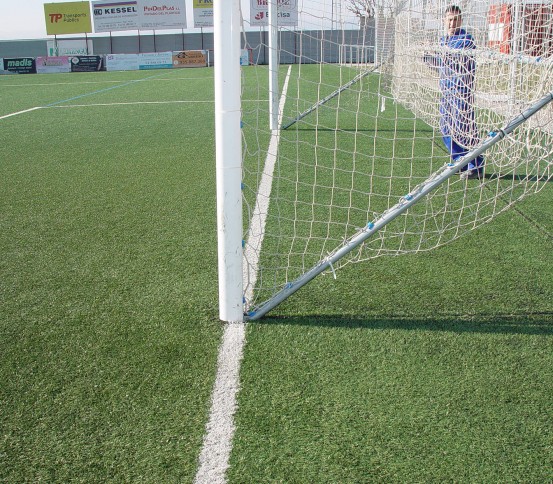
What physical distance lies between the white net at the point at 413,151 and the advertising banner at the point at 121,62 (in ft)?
79.2

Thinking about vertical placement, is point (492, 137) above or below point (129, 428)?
above

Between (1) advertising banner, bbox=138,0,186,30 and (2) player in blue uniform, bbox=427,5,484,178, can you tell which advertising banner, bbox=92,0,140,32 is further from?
(2) player in blue uniform, bbox=427,5,484,178

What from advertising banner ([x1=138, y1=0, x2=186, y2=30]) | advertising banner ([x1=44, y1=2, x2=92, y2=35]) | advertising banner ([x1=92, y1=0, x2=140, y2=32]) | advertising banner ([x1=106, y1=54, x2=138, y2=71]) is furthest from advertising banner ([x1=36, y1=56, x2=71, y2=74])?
advertising banner ([x1=44, y1=2, x2=92, y2=35])

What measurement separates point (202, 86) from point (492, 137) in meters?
16.4

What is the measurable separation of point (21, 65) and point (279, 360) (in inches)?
1332

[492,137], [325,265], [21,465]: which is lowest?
[21,465]

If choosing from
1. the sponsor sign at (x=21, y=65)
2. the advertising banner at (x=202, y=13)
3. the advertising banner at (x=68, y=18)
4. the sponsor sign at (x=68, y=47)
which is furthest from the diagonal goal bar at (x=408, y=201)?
the advertising banner at (x=68, y=18)

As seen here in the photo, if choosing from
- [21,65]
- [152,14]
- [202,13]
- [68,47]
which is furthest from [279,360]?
[68,47]

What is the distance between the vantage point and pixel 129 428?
244cm

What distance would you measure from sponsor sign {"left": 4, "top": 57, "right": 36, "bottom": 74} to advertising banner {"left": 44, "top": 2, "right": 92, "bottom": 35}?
8.30 metres

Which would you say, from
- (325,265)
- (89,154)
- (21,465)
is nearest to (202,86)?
(89,154)

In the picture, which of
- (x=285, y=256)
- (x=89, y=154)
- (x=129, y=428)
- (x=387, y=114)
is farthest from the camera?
(x=387, y=114)

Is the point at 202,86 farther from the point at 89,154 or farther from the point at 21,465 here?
the point at 21,465

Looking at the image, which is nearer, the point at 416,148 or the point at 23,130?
the point at 416,148
